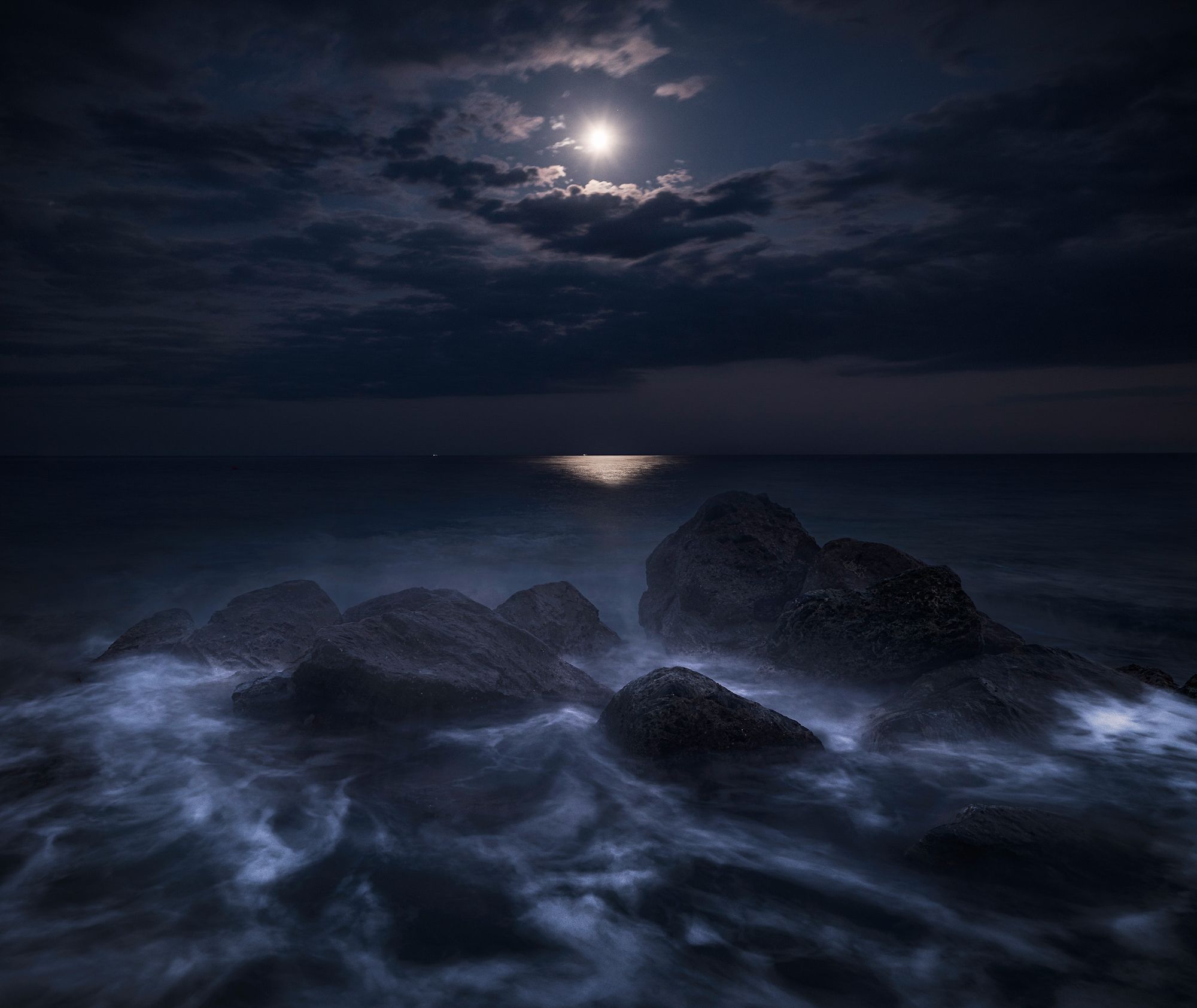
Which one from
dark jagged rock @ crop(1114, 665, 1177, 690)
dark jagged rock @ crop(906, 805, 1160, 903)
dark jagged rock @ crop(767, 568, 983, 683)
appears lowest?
dark jagged rock @ crop(1114, 665, 1177, 690)

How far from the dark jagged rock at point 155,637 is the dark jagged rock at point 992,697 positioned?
11.8m

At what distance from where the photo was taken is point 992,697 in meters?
8.19

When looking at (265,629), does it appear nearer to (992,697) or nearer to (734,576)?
(734,576)

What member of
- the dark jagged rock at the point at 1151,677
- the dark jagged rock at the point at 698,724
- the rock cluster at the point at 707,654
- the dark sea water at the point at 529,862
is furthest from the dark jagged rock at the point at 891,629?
the dark jagged rock at the point at 1151,677

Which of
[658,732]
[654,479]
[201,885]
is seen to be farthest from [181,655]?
[654,479]

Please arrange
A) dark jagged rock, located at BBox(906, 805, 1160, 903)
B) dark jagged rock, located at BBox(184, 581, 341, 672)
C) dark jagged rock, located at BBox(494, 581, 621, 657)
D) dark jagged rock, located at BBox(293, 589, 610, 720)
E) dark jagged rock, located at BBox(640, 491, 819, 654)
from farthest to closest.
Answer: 1. dark jagged rock, located at BBox(640, 491, 819, 654)
2. dark jagged rock, located at BBox(494, 581, 621, 657)
3. dark jagged rock, located at BBox(184, 581, 341, 672)
4. dark jagged rock, located at BBox(293, 589, 610, 720)
5. dark jagged rock, located at BBox(906, 805, 1160, 903)

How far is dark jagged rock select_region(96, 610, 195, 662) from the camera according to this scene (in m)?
11.7

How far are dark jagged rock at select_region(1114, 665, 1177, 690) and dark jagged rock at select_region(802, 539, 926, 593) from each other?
3331 millimetres

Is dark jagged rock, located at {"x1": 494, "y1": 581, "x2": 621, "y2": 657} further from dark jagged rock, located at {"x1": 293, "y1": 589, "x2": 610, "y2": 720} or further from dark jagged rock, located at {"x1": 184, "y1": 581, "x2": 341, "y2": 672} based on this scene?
dark jagged rock, located at {"x1": 184, "y1": 581, "x2": 341, "y2": 672}

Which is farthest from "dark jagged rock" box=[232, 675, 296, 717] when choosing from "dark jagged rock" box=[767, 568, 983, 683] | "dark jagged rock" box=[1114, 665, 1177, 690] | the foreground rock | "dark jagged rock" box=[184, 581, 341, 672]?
"dark jagged rock" box=[1114, 665, 1177, 690]

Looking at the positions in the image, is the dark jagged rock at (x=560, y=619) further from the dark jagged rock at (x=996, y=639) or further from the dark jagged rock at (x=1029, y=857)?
the dark jagged rock at (x=1029, y=857)

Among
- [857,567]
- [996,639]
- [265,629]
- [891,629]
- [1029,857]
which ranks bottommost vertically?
[265,629]

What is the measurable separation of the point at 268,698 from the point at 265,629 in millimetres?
3190

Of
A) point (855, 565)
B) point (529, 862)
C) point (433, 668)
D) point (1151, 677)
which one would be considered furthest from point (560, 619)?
point (1151, 677)
